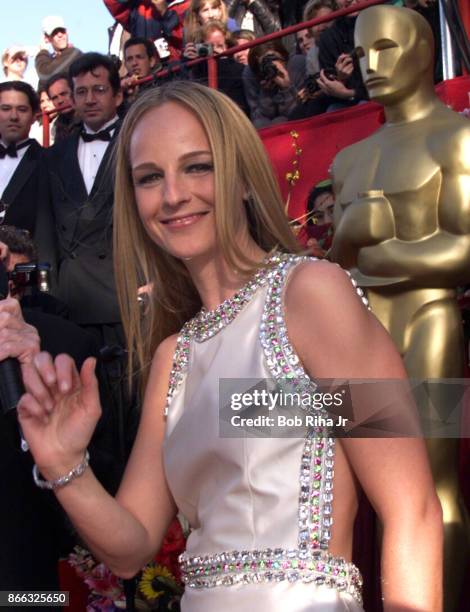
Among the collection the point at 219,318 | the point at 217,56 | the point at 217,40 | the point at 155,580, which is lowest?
the point at 155,580

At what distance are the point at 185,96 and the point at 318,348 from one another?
21.4 inches

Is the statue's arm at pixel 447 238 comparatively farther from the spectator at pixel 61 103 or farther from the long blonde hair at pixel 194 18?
the spectator at pixel 61 103

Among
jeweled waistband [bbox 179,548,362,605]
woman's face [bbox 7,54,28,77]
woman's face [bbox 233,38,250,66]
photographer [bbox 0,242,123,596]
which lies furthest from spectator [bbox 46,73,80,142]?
jeweled waistband [bbox 179,548,362,605]

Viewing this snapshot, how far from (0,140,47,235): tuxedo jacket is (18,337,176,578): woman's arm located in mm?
3666

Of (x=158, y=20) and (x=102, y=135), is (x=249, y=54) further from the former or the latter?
(x=158, y=20)

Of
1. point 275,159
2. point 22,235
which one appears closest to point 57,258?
point 22,235

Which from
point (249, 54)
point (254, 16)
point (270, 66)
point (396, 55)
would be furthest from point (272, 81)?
point (396, 55)

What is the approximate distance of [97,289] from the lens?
4.73m

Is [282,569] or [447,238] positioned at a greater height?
[447,238]

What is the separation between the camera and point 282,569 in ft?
5.01

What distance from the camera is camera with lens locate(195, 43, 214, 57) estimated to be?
6.13 m

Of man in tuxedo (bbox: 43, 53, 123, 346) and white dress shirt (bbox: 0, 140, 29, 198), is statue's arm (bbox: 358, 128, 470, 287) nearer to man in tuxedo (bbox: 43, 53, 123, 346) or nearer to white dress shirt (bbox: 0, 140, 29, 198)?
man in tuxedo (bbox: 43, 53, 123, 346)

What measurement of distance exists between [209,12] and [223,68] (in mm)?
462

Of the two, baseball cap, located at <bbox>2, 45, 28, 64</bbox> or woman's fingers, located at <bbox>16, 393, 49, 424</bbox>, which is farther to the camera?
baseball cap, located at <bbox>2, 45, 28, 64</bbox>
